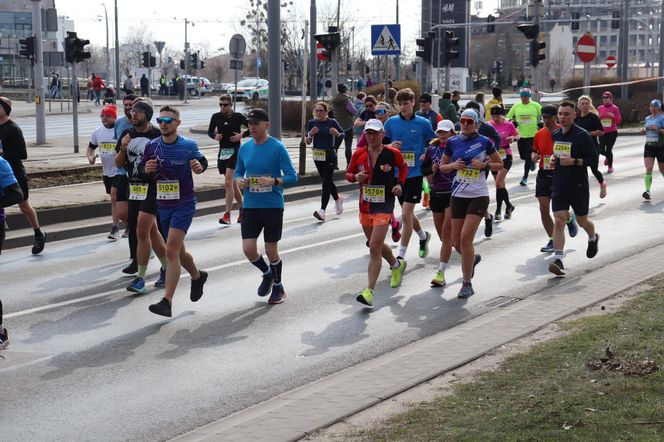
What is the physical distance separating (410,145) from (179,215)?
4.08 metres

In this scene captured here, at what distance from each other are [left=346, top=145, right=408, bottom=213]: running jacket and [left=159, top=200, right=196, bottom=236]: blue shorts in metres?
1.59

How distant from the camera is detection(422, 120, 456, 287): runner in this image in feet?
38.1

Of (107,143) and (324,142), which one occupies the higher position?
(107,143)

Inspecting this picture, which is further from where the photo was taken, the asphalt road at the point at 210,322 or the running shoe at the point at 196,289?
the running shoe at the point at 196,289

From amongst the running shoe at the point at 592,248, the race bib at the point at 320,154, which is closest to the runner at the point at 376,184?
the running shoe at the point at 592,248

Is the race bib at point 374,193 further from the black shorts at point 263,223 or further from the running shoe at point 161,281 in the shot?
the running shoe at point 161,281

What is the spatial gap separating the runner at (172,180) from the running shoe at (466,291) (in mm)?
2801

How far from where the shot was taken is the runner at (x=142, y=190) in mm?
10781

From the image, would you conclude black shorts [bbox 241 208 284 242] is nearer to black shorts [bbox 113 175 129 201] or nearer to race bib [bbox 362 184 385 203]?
race bib [bbox 362 184 385 203]

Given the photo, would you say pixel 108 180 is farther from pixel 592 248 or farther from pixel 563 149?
pixel 592 248

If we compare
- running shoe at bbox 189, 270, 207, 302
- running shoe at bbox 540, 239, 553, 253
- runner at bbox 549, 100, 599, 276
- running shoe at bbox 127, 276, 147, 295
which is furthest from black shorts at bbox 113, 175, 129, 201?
running shoe at bbox 540, 239, 553, 253

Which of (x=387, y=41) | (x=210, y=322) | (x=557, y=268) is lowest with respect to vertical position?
(x=210, y=322)

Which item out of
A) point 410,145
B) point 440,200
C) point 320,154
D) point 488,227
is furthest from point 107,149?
point 488,227

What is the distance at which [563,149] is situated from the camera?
12148 millimetres
